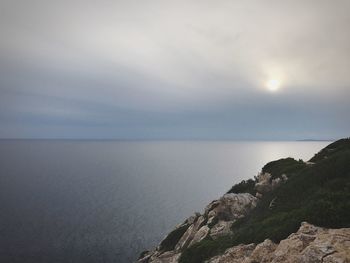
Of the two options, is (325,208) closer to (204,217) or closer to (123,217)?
(204,217)

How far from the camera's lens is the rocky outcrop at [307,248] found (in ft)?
42.4

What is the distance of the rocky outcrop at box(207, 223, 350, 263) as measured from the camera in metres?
12.9

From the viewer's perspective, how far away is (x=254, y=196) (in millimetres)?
36656

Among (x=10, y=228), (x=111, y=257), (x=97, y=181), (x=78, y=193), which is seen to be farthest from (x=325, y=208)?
(x=97, y=181)

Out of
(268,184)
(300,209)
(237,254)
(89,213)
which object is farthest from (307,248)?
(89,213)

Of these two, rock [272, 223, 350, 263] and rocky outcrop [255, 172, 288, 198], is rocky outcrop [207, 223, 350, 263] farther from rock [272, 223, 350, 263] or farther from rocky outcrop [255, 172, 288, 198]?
rocky outcrop [255, 172, 288, 198]

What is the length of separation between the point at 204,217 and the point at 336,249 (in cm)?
2257

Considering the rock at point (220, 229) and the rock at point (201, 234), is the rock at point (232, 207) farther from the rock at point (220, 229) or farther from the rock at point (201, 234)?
the rock at point (201, 234)

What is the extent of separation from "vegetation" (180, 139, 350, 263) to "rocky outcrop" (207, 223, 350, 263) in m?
0.90

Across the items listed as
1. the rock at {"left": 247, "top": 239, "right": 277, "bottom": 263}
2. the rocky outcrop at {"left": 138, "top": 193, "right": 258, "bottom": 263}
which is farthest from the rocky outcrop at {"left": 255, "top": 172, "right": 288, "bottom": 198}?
the rock at {"left": 247, "top": 239, "right": 277, "bottom": 263}

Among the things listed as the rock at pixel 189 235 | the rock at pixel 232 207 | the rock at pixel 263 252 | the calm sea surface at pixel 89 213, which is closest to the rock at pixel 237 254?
the rock at pixel 263 252

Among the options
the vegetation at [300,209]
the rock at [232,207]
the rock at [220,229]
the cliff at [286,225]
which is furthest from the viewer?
the rock at [232,207]

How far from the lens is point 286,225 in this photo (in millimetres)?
17453

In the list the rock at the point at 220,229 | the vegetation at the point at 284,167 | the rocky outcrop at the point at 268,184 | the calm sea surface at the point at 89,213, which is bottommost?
the calm sea surface at the point at 89,213
